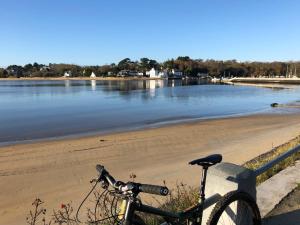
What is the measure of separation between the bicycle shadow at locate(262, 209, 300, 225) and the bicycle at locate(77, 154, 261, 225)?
0.76m

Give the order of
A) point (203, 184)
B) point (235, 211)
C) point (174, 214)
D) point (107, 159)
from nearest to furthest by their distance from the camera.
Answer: point (174, 214) < point (203, 184) < point (235, 211) < point (107, 159)

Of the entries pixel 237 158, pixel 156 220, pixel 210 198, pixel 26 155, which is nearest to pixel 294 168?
pixel 156 220

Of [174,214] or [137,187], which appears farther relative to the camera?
[174,214]

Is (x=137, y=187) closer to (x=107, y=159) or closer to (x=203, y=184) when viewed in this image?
(x=203, y=184)

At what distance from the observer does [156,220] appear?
450cm

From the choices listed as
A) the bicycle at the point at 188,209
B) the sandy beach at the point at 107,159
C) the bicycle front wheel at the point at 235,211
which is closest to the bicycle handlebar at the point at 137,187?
the bicycle at the point at 188,209

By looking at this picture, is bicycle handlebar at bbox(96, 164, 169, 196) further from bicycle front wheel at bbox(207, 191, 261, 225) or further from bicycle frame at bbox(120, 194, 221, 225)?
bicycle front wheel at bbox(207, 191, 261, 225)

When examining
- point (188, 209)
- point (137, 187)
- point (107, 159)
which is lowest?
point (107, 159)

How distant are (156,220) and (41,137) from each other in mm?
18891

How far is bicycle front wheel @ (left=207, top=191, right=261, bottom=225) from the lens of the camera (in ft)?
11.2

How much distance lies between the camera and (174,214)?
307cm

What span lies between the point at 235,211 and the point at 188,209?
0.58 metres

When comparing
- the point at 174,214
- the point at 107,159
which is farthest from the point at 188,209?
the point at 107,159

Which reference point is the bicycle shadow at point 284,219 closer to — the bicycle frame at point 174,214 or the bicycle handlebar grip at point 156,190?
the bicycle frame at point 174,214
